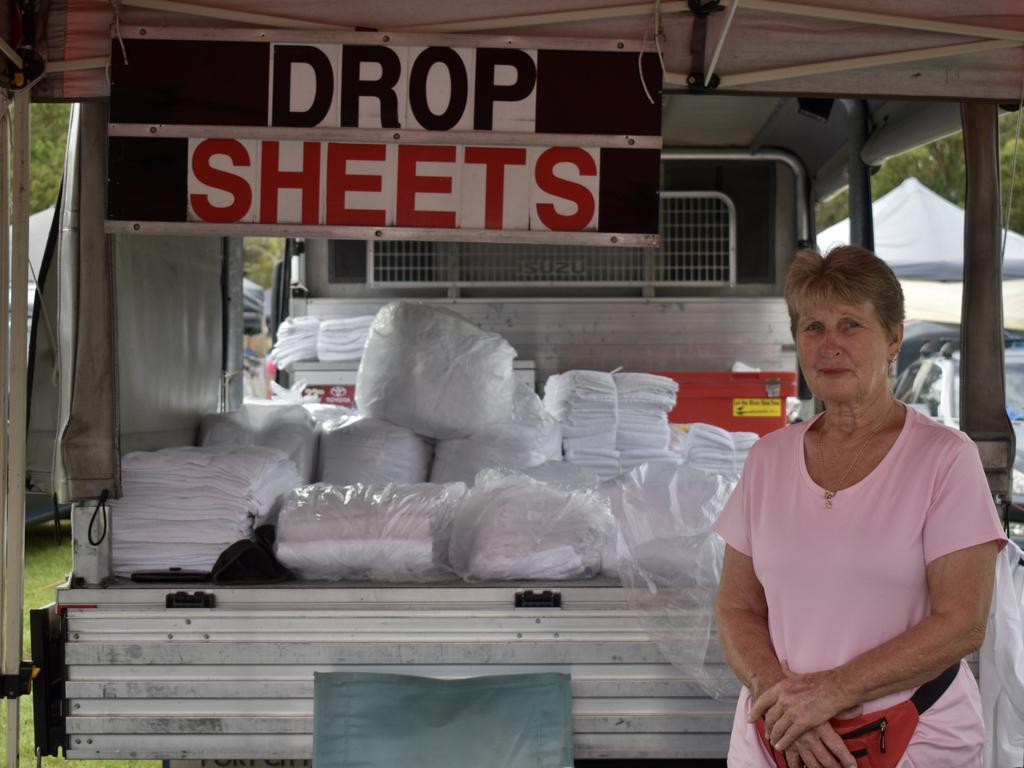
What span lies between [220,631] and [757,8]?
233 centimetres

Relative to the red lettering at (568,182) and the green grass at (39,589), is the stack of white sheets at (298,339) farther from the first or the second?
the red lettering at (568,182)

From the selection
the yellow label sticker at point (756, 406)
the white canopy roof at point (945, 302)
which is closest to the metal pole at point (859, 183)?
the yellow label sticker at point (756, 406)

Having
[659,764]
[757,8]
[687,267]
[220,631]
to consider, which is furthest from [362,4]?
[687,267]

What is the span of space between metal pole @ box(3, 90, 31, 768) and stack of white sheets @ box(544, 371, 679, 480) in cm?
276

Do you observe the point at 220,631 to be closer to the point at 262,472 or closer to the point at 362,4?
the point at 262,472

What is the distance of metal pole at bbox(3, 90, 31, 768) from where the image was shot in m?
3.22

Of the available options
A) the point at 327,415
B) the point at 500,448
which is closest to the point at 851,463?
the point at 500,448

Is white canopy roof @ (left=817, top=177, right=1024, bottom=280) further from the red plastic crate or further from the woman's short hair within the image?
the woman's short hair

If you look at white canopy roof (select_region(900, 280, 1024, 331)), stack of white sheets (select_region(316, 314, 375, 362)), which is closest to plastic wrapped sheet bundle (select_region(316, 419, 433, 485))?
stack of white sheets (select_region(316, 314, 375, 362))

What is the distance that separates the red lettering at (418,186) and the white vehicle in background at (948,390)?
593cm

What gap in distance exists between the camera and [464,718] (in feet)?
11.0

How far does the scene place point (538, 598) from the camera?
3434 millimetres

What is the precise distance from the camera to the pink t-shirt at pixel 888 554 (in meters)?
2.23

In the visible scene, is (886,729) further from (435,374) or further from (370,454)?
(435,374)
